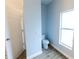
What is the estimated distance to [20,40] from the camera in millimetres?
3443

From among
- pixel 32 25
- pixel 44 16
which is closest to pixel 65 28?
pixel 32 25

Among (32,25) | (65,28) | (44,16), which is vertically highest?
(44,16)

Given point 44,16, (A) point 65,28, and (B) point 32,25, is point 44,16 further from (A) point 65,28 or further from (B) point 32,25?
(B) point 32,25

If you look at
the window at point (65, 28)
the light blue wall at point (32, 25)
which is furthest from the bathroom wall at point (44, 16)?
the light blue wall at point (32, 25)

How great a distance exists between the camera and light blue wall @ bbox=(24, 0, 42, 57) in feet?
11.3

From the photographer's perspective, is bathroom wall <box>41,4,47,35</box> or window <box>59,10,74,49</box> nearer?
window <box>59,10,74,49</box>

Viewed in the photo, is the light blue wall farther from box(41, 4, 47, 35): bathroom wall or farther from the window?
box(41, 4, 47, 35): bathroom wall

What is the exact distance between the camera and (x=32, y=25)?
3756mm

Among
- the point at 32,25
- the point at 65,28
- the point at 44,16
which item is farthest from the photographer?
the point at 44,16

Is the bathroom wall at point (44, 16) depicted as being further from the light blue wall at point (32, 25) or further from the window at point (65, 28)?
the light blue wall at point (32, 25)

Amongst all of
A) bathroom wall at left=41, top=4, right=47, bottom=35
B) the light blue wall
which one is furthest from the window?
bathroom wall at left=41, top=4, right=47, bottom=35

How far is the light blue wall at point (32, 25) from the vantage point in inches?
135

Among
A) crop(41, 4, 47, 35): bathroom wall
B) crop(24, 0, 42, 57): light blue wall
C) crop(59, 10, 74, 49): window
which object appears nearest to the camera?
crop(24, 0, 42, 57): light blue wall

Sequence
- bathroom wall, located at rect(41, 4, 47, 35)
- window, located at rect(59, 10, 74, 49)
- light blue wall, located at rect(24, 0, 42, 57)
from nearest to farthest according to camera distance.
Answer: light blue wall, located at rect(24, 0, 42, 57) → window, located at rect(59, 10, 74, 49) → bathroom wall, located at rect(41, 4, 47, 35)
